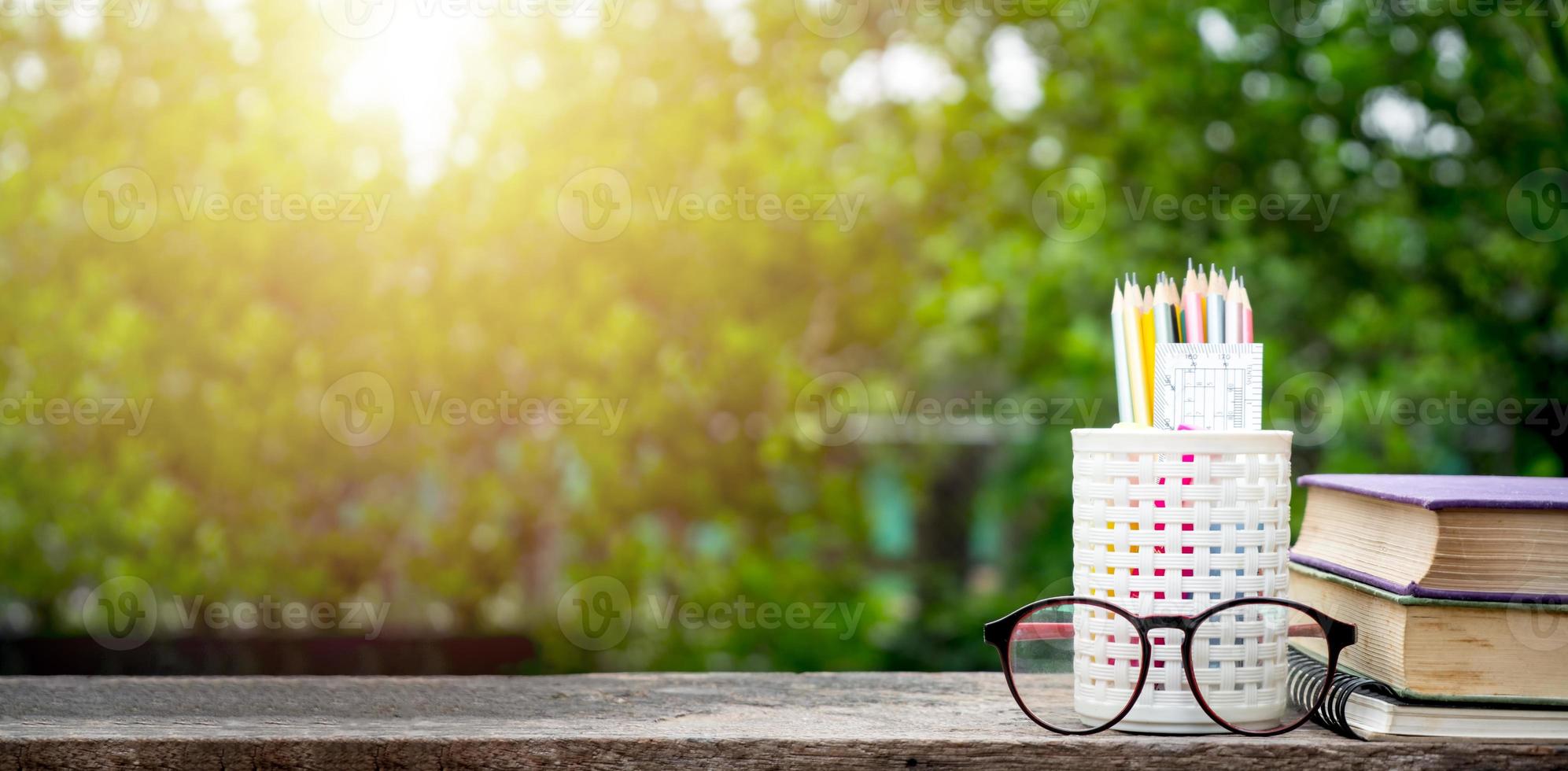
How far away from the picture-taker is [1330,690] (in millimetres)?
891

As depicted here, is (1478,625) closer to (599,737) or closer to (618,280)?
(599,737)

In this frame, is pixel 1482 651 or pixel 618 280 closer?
pixel 1482 651

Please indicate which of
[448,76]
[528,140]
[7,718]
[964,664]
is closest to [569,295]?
[528,140]

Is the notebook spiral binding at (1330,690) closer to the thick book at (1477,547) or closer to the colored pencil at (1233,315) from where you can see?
the thick book at (1477,547)

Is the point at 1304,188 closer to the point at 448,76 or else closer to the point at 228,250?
the point at 448,76

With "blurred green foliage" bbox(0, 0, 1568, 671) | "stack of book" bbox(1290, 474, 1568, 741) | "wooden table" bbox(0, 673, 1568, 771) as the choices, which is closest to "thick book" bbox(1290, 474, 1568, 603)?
"stack of book" bbox(1290, 474, 1568, 741)

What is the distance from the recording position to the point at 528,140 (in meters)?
2.82

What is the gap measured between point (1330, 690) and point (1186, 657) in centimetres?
13

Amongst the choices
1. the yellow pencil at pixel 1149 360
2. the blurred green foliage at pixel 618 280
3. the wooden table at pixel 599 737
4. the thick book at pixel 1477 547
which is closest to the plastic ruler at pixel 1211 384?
the yellow pencil at pixel 1149 360

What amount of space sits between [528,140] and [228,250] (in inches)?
27.9

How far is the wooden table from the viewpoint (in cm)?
84

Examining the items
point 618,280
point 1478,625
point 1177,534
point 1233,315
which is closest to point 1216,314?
point 1233,315

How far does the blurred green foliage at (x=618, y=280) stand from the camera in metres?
2.74

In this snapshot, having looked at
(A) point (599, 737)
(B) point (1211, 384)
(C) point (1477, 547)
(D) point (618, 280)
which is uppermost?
(D) point (618, 280)
